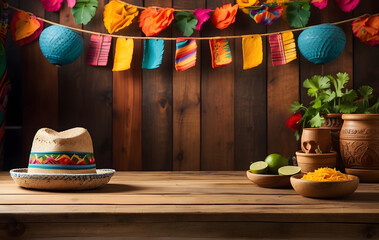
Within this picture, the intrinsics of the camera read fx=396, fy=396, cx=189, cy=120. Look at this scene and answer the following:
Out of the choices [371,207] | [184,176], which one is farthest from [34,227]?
[371,207]

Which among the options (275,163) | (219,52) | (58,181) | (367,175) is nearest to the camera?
(58,181)

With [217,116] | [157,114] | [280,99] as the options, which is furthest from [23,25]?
[280,99]

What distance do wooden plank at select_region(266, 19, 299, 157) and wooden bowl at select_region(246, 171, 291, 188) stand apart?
0.55 metres

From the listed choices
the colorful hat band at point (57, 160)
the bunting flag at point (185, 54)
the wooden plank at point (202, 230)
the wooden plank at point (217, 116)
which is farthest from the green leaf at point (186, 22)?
the wooden plank at point (202, 230)

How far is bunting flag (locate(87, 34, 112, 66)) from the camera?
1826mm

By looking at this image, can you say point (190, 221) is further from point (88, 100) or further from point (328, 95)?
point (88, 100)

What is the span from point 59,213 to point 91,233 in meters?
0.10

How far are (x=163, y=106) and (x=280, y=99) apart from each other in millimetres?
558

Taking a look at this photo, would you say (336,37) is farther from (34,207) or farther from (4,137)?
(4,137)

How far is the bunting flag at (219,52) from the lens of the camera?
1.79 metres

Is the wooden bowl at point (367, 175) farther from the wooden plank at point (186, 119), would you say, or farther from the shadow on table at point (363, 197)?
the wooden plank at point (186, 119)

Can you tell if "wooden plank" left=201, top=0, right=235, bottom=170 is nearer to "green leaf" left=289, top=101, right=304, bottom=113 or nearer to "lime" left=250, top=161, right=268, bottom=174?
"green leaf" left=289, top=101, right=304, bottom=113

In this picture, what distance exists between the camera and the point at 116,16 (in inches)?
70.2

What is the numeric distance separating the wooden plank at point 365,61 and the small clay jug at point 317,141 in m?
0.49
